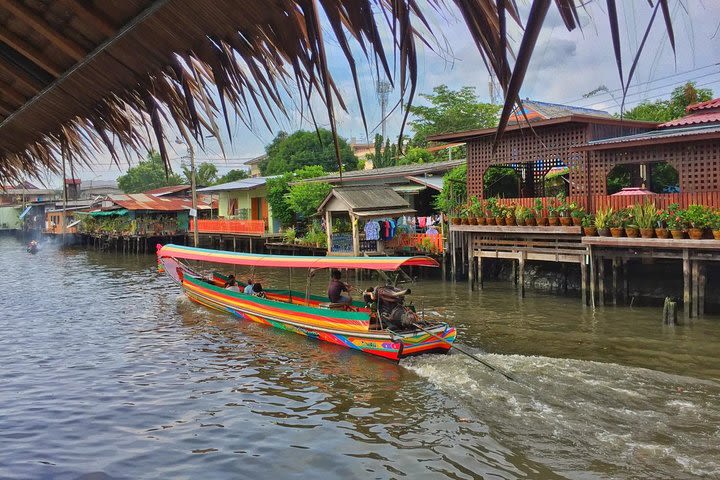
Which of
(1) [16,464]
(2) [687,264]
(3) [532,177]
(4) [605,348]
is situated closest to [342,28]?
(1) [16,464]

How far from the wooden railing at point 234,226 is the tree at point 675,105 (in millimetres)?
20011

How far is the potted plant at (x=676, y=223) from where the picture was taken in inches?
577

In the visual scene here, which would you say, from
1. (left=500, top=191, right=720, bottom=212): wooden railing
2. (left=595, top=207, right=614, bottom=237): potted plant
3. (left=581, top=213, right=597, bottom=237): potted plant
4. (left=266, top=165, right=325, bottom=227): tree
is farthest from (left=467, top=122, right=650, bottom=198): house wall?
(left=266, top=165, right=325, bottom=227): tree

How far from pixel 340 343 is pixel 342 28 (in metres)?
11.8

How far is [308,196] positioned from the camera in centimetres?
3130

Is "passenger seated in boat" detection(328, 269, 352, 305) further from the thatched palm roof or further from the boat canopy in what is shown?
the thatched palm roof

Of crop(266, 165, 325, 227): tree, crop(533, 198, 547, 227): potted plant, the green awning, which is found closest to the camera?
crop(533, 198, 547, 227): potted plant

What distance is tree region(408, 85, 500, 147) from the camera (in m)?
43.3

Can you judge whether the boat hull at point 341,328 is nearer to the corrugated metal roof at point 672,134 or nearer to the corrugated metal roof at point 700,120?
the corrugated metal roof at point 672,134

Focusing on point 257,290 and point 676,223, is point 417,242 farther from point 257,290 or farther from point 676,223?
point 676,223

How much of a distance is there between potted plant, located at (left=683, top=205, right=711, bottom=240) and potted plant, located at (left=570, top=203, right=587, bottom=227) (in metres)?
3.04

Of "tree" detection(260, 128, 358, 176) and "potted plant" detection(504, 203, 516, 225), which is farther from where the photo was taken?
"tree" detection(260, 128, 358, 176)

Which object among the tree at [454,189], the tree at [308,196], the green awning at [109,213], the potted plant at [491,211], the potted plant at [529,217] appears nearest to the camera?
the potted plant at [529,217]

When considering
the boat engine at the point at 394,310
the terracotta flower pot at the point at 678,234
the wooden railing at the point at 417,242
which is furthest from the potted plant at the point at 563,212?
the boat engine at the point at 394,310
